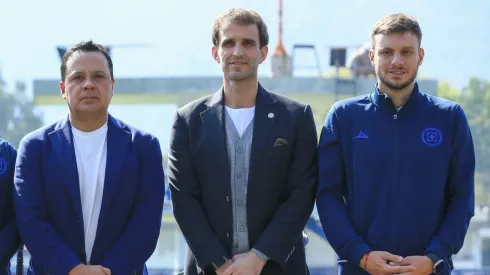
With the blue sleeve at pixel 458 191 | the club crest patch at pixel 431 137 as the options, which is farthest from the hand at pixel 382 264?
the club crest patch at pixel 431 137

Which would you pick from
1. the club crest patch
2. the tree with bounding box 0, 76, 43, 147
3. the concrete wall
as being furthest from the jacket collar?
the tree with bounding box 0, 76, 43, 147

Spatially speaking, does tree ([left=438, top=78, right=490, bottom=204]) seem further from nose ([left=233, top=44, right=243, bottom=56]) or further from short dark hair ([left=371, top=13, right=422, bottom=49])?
nose ([left=233, top=44, right=243, bottom=56])

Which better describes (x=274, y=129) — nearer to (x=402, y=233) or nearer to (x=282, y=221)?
(x=282, y=221)

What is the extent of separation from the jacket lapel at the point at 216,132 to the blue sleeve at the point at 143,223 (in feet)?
1.07

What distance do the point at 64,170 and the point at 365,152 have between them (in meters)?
1.62

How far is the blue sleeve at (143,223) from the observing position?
5.04 metres

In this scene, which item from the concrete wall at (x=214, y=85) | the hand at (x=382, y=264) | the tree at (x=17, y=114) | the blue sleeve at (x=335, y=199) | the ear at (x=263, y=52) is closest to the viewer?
the hand at (x=382, y=264)

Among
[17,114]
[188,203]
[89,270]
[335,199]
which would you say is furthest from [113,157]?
[17,114]

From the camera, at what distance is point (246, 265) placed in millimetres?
4984

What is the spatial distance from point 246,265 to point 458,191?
3.96 ft

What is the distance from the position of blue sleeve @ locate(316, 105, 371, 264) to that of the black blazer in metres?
0.08

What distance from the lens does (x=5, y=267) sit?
5.26 metres

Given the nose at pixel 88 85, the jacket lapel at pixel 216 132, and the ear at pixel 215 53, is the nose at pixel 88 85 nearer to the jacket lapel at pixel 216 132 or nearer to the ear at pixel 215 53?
the jacket lapel at pixel 216 132

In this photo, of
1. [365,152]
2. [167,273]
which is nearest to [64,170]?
[365,152]
